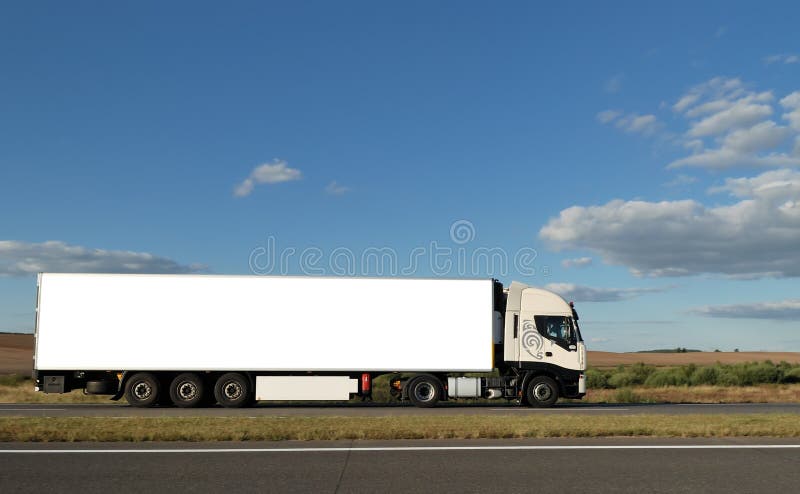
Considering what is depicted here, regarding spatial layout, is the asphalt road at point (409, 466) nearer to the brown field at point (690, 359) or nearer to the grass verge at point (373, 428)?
the grass verge at point (373, 428)

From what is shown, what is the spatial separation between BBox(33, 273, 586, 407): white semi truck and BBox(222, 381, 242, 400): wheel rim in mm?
35

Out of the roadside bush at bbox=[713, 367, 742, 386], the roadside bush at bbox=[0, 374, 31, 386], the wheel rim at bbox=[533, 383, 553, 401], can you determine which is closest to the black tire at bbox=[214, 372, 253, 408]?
the wheel rim at bbox=[533, 383, 553, 401]

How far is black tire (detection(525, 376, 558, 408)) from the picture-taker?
2083 cm

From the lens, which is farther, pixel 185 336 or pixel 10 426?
pixel 185 336

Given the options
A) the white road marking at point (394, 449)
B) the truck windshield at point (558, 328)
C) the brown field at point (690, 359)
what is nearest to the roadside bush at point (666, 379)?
the truck windshield at point (558, 328)

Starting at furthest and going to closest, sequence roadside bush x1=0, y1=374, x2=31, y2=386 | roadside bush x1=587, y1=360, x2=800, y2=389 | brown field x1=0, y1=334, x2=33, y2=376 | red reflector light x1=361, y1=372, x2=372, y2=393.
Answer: brown field x1=0, y1=334, x2=33, y2=376
roadside bush x1=587, y1=360, x2=800, y2=389
roadside bush x1=0, y1=374, x2=31, y2=386
red reflector light x1=361, y1=372, x2=372, y2=393

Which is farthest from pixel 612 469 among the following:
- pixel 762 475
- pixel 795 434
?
pixel 795 434

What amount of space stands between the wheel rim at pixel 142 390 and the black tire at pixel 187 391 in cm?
58

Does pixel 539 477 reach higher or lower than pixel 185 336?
Result: lower

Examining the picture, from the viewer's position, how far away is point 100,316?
789 inches

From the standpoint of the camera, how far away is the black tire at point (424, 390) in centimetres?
2056

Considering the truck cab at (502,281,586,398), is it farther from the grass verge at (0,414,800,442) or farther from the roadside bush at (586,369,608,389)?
the roadside bush at (586,369,608,389)

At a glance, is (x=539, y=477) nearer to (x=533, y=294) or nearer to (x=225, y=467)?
(x=225, y=467)

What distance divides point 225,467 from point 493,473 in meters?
3.20
